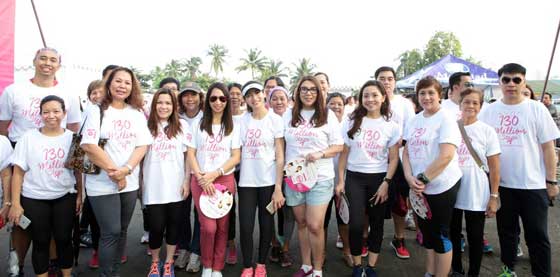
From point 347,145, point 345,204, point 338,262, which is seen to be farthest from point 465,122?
point 338,262

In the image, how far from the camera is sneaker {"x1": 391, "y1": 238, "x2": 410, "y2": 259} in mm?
3975

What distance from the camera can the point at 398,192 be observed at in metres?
3.99

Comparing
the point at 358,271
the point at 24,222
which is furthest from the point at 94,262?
the point at 358,271

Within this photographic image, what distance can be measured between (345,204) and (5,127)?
363cm

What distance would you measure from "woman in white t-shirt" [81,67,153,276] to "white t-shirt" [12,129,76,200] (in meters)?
0.25

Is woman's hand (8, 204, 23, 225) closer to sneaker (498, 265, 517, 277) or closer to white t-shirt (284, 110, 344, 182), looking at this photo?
white t-shirt (284, 110, 344, 182)

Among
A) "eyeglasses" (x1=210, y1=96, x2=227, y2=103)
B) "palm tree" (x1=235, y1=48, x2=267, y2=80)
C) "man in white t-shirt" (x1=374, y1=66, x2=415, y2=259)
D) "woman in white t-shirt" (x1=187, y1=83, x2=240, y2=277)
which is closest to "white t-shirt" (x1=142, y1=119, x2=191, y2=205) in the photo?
"woman in white t-shirt" (x1=187, y1=83, x2=240, y2=277)

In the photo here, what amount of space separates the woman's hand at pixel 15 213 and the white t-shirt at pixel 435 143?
3.54 m

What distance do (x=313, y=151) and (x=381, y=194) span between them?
0.78 metres

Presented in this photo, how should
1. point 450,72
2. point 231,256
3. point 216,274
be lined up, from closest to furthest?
point 216,274 < point 231,256 < point 450,72

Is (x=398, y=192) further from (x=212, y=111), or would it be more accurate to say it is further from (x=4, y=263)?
(x=4, y=263)

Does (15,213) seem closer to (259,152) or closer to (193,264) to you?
(193,264)

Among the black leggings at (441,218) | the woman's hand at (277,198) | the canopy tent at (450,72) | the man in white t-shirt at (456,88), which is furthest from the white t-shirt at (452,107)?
the canopy tent at (450,72)

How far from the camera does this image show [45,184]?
2879mm
